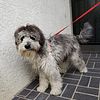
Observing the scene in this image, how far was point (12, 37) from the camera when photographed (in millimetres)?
2062

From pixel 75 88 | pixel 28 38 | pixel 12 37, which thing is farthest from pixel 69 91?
pixel 12 37

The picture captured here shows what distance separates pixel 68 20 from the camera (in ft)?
13.0

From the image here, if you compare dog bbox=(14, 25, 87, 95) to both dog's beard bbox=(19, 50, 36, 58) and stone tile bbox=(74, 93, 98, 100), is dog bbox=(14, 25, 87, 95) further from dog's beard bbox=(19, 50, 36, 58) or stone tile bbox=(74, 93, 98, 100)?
stone tile bbox=(74, 93, 98, 100)

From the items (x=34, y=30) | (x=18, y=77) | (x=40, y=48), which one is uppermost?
(x=34, y=30)

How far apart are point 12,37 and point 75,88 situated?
1.26 metres

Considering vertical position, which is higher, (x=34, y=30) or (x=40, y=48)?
(x=34, y=30)

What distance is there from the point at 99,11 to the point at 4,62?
3.04m

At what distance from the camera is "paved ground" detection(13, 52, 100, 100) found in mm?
2027

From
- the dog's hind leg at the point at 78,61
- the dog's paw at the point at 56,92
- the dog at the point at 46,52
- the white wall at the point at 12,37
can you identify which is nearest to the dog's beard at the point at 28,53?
the dog at the point at 46,52

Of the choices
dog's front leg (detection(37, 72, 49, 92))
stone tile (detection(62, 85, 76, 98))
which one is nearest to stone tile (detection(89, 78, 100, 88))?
stone tile (detection(62, 85, 76, 98))

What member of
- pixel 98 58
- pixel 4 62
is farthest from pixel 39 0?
pixel 98 58

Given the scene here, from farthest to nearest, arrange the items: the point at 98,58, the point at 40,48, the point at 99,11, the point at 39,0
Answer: the point at 99,11, the point at 98,58, the point at 39,0, the point at 40,48

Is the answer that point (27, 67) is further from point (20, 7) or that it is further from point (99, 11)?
point (99, 11)

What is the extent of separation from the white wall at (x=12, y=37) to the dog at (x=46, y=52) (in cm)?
22
